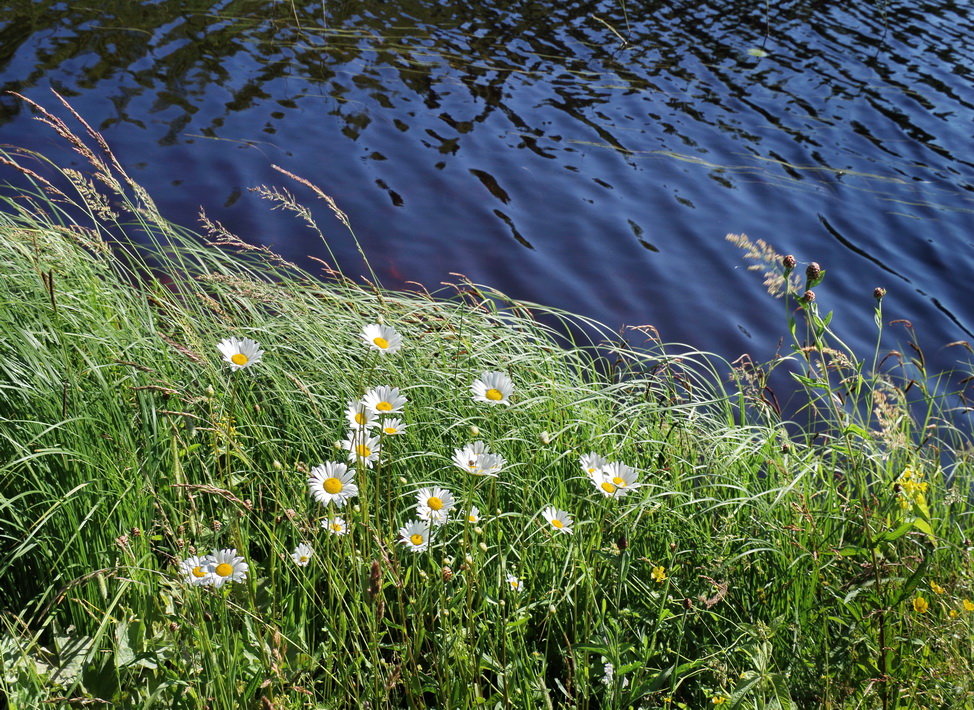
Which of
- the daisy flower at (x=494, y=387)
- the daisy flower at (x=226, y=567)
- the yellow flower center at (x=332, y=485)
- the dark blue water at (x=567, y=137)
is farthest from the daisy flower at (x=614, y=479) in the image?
the dark blue water at (x=567, y=137)

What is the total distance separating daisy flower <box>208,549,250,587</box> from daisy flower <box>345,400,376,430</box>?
32 cm

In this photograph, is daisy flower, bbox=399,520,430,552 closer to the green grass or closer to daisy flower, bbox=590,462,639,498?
the green grass

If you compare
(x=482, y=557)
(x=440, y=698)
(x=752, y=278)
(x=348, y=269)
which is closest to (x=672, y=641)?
(x=482, y=557)

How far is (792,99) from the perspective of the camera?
7848 mm

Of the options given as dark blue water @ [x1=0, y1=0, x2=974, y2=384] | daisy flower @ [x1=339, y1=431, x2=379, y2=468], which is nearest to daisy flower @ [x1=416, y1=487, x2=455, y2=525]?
→ daisy flower @ [x1=339, y1=431, x2=379, y2=468]

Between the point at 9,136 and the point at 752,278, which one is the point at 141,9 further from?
the point at 752,278

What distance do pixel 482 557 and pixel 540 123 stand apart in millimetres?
5728

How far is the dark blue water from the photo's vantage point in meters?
5.52

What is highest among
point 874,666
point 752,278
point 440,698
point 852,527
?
point 440,698

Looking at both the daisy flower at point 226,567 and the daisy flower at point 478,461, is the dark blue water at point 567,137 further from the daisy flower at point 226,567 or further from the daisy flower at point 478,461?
the daisy flower at point 226,567

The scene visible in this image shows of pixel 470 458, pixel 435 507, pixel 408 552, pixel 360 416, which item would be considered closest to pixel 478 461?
pixel 470 458

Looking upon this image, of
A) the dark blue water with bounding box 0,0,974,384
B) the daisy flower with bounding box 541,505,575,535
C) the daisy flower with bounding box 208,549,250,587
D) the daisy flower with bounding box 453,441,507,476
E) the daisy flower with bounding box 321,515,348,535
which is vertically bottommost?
the dark blue water with bounding box 0,0,974,384

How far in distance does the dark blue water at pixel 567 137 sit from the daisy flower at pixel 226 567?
145 inches

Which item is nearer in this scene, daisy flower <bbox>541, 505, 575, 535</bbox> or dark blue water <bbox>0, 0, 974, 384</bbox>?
daisy flower <bbox>541, 505, 575, 535</bbox>
